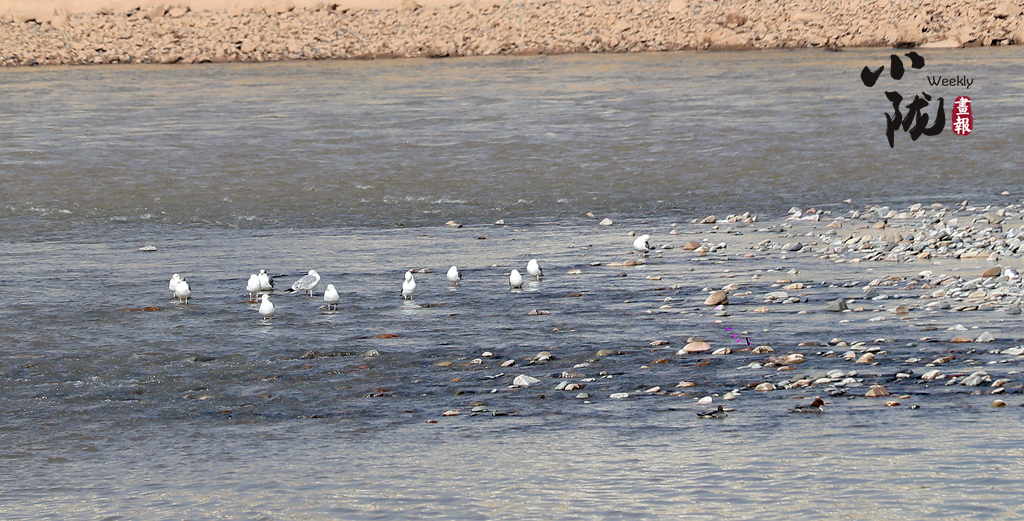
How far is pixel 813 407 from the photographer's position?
712 cm

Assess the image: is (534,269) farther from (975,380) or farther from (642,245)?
(975,380)

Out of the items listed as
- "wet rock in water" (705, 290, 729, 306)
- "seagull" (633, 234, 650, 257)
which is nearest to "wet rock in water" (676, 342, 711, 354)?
"wet rock in water" (705, 290, 729, 306)

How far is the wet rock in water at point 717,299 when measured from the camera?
390 inches

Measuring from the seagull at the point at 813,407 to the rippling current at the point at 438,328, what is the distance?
79 millimetres

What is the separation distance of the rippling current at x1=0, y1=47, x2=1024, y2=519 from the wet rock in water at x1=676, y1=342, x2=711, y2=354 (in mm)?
226

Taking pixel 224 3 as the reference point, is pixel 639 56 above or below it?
below

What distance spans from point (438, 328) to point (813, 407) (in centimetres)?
342

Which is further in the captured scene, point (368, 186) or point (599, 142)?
point (599, 142)

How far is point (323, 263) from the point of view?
12.6 m

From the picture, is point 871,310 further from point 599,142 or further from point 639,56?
point 639,56

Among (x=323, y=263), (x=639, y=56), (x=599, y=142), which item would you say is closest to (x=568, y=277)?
(x=323, y=263)

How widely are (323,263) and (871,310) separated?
18.6 feet

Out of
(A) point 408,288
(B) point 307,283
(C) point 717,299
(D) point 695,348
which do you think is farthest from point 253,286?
(D) point 695,348

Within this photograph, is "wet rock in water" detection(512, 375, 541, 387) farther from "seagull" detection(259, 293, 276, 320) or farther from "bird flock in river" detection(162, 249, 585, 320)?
"seagull" detection(259, 293, 276, 320)
